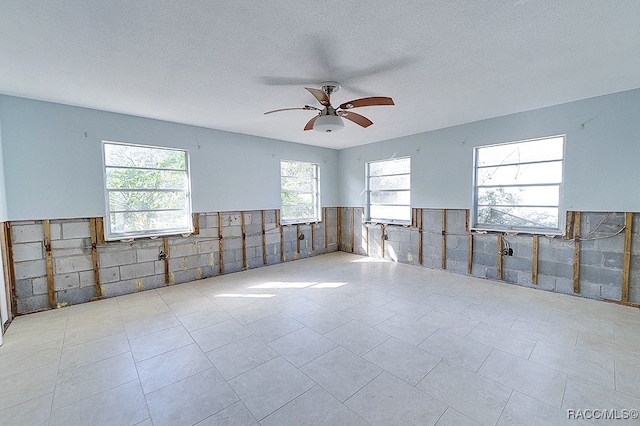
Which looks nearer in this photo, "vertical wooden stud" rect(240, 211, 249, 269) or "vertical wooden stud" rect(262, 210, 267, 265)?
"vertical wooden stud" rect(240, 211, 249, 269)

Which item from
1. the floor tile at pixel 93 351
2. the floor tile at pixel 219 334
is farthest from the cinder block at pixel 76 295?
the floor tile at pixel 219 334

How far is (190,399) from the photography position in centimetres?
202

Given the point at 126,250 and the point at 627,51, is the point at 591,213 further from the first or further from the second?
the point at 126,250

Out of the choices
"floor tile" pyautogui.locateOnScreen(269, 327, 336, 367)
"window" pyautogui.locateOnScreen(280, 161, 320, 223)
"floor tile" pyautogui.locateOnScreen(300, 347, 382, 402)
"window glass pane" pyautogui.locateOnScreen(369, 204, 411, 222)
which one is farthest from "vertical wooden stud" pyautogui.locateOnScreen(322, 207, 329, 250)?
"floor tile" pyautogui.locateOnScreen(300, 347, 382, 402)

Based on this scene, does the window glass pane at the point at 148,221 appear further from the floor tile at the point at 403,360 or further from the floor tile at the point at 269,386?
the floor tile at the point at 403,360

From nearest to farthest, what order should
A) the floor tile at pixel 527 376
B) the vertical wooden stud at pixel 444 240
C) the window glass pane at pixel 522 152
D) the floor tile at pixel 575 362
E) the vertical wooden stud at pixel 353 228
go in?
the floor tile at pixel 527 376 < the floor tile at pixel 575 362 < the window glass pane at pixel 522 152 < the vertical wooden stud at pixel 444 240 < the vertical wooden stud at pixel 353 228

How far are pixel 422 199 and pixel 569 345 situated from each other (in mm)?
3437

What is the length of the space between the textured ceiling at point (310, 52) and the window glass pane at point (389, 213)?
266 cm

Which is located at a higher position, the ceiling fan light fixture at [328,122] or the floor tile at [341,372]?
the ceiling fan light fixture at [328,122]

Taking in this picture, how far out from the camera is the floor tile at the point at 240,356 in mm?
2372

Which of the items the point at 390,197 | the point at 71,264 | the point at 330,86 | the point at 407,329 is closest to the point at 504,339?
the point at 407,329

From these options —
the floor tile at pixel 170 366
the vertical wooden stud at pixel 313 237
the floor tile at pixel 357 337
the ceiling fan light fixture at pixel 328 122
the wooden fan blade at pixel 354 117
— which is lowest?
the floor tile at pixel 357 337

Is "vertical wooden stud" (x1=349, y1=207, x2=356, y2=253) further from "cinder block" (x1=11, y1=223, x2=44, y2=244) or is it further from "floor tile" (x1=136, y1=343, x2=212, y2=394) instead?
"cinder block" (x1=11, y1=223, x2=44, y2=244)

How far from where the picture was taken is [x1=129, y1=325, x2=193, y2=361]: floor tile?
265 centimetres
